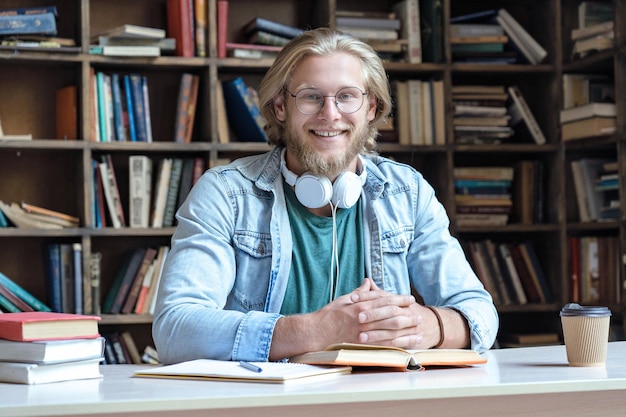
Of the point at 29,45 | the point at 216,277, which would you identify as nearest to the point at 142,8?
the point at 29,45

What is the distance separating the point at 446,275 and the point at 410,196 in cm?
24

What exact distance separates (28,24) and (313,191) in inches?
72.7

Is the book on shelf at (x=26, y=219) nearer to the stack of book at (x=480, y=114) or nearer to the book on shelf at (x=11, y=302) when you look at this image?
the book on shelf at (x=11, y=302)

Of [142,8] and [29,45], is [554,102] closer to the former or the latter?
[142,8]

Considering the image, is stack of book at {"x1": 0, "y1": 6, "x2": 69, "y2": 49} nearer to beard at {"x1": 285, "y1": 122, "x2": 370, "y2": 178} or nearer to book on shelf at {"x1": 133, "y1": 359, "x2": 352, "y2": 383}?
beard at {"x1": 285, "y1": 122, "x2": 370, "y2": 178}

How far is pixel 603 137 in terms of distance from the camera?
3.62 meters

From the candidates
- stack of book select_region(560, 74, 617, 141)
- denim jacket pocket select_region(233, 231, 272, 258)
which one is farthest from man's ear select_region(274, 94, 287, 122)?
stack of book select_region(560, 74, 617, 141)

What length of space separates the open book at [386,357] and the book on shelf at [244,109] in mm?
2210

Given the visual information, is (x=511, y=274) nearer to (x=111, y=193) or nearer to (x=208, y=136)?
(x=208, y=136)

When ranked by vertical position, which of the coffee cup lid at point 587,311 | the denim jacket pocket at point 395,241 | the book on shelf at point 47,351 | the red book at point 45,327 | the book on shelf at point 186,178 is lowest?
the book on shelf at point 47,351

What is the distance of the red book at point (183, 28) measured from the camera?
11.8 ft

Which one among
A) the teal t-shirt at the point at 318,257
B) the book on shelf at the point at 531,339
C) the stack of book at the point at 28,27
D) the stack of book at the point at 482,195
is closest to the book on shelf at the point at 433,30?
the stack of book at the point at 482,195

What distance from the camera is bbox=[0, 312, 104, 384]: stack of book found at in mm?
1398

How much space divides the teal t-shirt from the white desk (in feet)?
2.10
